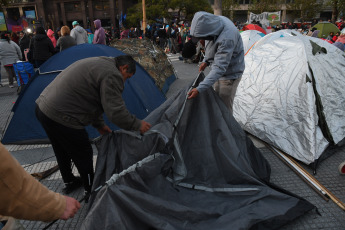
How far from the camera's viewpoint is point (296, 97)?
3752 mm

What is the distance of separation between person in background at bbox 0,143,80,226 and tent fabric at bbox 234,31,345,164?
3.25 metres

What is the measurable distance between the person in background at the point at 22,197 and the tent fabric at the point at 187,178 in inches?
30.0

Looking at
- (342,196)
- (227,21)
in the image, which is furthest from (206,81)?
(342,196)

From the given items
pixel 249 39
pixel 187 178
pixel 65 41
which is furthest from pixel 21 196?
pixel 249 39

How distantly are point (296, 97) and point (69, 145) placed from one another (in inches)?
127

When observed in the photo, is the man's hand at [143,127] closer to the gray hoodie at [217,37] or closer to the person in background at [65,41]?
the gray hoodie at [217,37]

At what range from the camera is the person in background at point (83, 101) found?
2.20 metres

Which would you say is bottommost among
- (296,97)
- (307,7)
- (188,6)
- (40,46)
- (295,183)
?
(295,183)

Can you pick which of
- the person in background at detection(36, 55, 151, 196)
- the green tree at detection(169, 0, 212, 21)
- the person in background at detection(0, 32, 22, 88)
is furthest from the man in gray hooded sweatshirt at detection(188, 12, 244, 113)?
the green tree at detection(169, 0, 212, 21)

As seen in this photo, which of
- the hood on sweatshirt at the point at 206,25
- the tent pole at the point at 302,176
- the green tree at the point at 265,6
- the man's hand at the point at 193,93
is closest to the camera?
the man's hand at the point at 193,93

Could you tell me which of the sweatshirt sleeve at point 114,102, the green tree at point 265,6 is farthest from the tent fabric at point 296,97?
the green tree at point 265,6

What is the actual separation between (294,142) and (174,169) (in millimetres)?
1992

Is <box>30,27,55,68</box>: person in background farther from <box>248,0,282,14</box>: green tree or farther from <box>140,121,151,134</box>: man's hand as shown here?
<box>248,0,282,14</box>: green tree

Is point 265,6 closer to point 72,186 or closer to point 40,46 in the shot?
point 40,46
